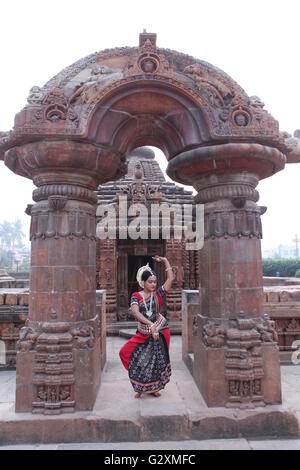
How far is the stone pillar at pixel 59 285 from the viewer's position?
380 centimetres

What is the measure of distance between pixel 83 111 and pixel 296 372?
625cm

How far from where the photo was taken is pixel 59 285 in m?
4.05

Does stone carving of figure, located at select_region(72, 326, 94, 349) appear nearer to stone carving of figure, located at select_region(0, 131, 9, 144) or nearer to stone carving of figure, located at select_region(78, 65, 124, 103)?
stone carving of figure, located at select_region(0, 131, 9, 144)

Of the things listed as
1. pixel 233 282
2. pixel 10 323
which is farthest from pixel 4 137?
pixel 10 323

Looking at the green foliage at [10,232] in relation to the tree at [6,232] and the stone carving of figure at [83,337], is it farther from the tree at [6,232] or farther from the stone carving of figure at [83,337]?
the stone carving of figure at [83,337]

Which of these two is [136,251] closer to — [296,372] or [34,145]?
[296,372]

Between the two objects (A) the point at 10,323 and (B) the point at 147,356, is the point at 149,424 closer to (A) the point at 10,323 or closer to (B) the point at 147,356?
(B) the point at 147,356

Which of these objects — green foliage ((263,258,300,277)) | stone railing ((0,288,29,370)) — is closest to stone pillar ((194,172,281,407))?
stone railing ((0,288,29,370))

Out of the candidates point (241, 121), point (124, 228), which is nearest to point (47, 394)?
point (241, 121)

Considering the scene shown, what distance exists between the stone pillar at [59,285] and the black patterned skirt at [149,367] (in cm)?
53

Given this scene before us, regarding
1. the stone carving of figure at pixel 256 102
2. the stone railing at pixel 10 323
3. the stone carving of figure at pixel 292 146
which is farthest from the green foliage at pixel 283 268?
the stone carving of figure at pixel 256 102

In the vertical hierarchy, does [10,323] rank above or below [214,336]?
below

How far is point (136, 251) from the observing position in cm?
1057

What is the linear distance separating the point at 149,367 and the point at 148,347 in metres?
0.25
